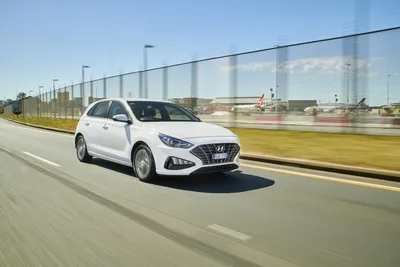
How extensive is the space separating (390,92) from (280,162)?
18.0 ft

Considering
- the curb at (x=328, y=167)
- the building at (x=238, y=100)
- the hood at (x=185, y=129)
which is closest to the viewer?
the hood at (x=185, y=129)

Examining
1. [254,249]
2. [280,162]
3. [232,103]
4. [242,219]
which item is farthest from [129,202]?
[232,103]

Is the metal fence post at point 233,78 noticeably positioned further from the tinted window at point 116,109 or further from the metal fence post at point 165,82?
the tinted window at point 116,109

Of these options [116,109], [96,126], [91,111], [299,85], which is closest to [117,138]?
[116,109]

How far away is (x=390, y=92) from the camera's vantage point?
11859 mm

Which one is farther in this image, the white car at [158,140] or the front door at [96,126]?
the front door at [96,126]

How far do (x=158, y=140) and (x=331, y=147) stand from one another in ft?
20.4

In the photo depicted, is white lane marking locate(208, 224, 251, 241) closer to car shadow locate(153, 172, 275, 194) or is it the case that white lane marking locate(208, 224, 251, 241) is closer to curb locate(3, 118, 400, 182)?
car shadow locate(153, 172, 275, 194)

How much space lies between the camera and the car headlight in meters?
6.12

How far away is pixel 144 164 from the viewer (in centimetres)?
664

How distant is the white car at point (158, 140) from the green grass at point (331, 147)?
3.27 meters

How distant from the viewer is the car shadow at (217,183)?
6054mm

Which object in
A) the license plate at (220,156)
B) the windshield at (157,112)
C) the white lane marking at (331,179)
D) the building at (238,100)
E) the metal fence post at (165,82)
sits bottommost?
the white lane marking at (331,179)

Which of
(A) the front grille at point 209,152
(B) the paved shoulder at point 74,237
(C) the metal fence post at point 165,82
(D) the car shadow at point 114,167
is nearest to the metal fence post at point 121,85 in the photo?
(C) the metal fence post at point 165,82
